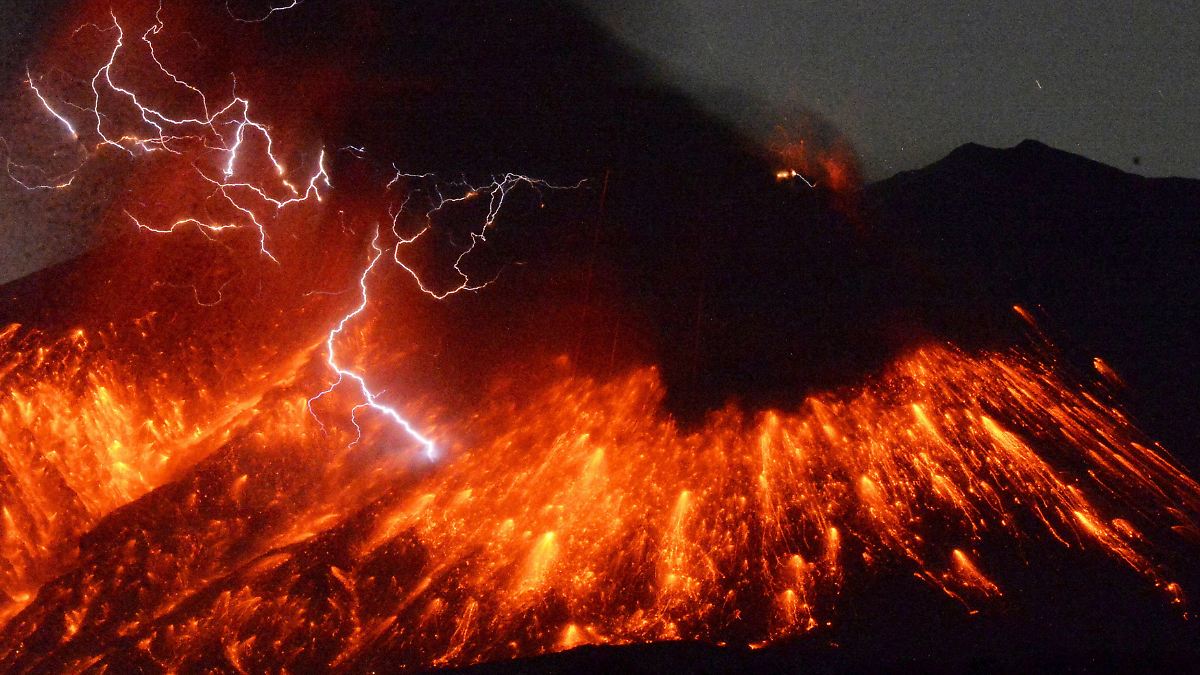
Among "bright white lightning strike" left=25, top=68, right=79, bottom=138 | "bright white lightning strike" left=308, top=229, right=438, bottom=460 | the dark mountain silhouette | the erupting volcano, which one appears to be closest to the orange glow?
the erupting volcano

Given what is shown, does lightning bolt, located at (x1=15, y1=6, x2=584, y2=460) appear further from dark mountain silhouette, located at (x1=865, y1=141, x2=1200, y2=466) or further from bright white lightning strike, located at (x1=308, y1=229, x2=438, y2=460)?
dark mountain silhouette, located at (x1=865, y1=141, x2=1200, y2=466)

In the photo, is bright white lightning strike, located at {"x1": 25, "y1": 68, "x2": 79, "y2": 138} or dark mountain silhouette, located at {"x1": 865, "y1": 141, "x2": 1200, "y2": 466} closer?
bright white lightning strike, located at {"x1": 25, "y1": 68, "x2": 79, "y2": 138}

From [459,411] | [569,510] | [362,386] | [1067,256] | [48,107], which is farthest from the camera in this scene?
[1067,256]

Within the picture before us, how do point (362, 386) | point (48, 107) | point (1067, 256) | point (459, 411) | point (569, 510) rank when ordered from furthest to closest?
point (1067, 256) → point (362, 386) → point (459, 411) → point (48, 107) → point (569, 510)

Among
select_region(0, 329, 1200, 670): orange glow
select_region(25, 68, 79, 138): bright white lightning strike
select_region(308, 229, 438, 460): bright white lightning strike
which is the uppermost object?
select_region(25, 68, 79, 138): bright white lightning strike

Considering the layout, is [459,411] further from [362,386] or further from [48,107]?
[48,107]

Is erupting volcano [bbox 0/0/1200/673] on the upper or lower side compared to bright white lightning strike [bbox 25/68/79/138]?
lower

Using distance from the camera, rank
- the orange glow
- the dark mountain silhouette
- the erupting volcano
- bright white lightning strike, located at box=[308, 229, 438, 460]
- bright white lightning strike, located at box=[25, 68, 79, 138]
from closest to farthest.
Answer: the orange glow, the erupting volcano, bright white lightning strike, located at box=[25, 68, 79, 138], bright white lightning strike, located at box=[308, 229, 438, 460], the dark mountain silhouette

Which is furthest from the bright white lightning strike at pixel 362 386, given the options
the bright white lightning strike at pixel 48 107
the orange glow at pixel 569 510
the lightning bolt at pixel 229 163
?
the bright white lightning strike at pixel 48 107

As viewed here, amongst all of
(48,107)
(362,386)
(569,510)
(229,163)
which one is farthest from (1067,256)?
(48,107)
